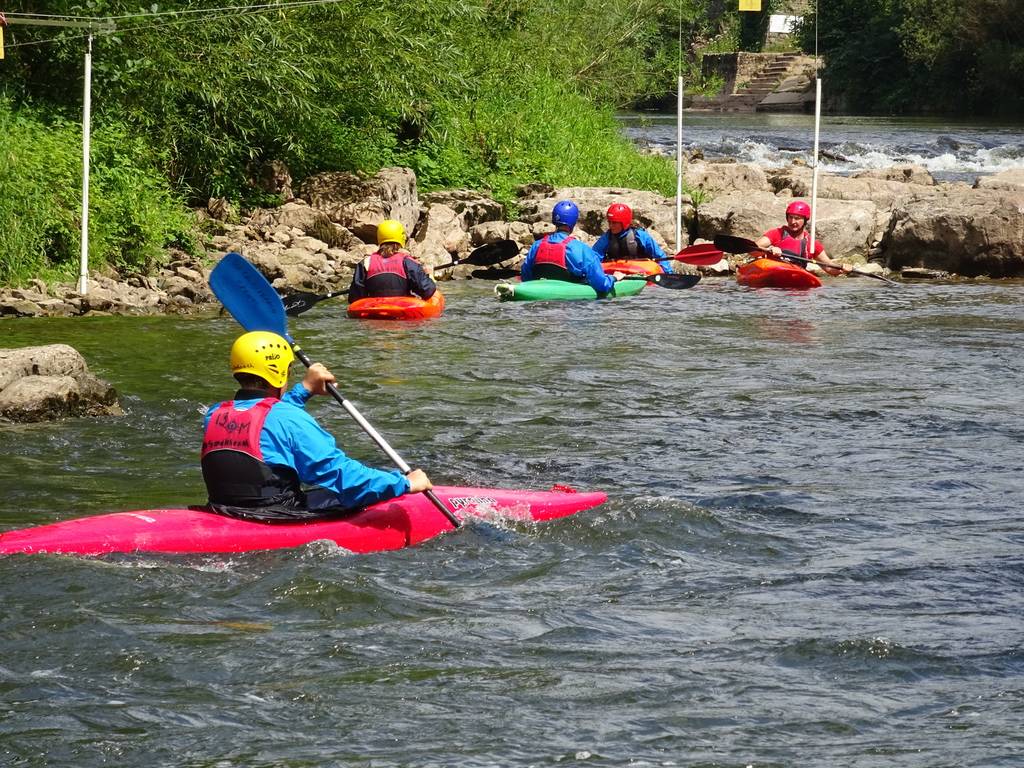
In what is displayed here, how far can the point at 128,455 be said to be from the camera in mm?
7562

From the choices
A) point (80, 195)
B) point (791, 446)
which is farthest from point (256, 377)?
point (80, 195)

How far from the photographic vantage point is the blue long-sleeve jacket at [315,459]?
534 cm

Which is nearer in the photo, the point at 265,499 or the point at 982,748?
the point at 982,748

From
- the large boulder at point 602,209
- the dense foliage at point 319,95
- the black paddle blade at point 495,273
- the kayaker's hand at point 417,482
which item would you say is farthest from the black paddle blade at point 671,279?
the kayaker's hand at point 417,482

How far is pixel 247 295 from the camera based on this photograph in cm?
660

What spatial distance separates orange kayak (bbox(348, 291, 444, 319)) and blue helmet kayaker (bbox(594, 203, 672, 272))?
273 centimetres

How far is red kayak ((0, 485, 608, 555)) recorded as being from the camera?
5.39m

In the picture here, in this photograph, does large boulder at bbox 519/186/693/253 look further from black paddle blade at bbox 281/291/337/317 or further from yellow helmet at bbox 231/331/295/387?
yellow helmet at bbox 231/331/295/387

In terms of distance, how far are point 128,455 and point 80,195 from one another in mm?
6646

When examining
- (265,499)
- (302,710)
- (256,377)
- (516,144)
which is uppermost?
(516,144)

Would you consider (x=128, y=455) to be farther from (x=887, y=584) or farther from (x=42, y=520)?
(x=887, y=584)

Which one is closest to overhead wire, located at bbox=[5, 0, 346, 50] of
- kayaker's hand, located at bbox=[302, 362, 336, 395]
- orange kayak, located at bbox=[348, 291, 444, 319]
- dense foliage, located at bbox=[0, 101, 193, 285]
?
dense foliage, located at bbox=[0, 101, 193, 285]

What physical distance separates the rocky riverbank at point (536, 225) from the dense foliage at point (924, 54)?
22173mm

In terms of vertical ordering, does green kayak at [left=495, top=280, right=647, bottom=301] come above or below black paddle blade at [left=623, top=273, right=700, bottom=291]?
below
